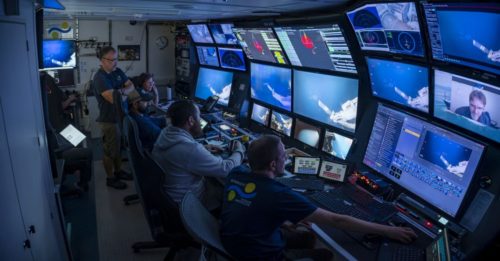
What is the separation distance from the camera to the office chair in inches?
52.9

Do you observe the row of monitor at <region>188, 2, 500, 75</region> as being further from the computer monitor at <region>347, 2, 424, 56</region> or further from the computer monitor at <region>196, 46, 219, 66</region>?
the computer monitor at <region>196, 46, 219, 66</region>

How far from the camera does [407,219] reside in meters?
1.79

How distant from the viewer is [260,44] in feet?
10.8

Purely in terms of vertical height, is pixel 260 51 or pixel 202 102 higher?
pixel 260 51

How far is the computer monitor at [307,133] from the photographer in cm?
278

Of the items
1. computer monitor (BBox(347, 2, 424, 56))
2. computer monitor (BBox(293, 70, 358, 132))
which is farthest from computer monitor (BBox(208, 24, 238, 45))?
computer monitor (BBox(347, 2, 424, 56))

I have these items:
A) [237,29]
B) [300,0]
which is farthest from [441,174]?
[237,29]

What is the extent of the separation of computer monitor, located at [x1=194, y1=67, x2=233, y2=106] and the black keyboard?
7.05 ft

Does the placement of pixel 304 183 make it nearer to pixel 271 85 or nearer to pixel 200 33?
pixel 271 85

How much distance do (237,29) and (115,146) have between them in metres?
1.89

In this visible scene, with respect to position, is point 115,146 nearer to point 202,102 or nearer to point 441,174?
point 202,102

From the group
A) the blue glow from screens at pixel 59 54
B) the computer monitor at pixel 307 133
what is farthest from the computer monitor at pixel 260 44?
the blue glow from screens at pixel 59 54

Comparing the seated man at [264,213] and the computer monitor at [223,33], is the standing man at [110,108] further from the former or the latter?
the seated man at [264,213]

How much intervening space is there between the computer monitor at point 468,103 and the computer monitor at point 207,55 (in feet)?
10.6
